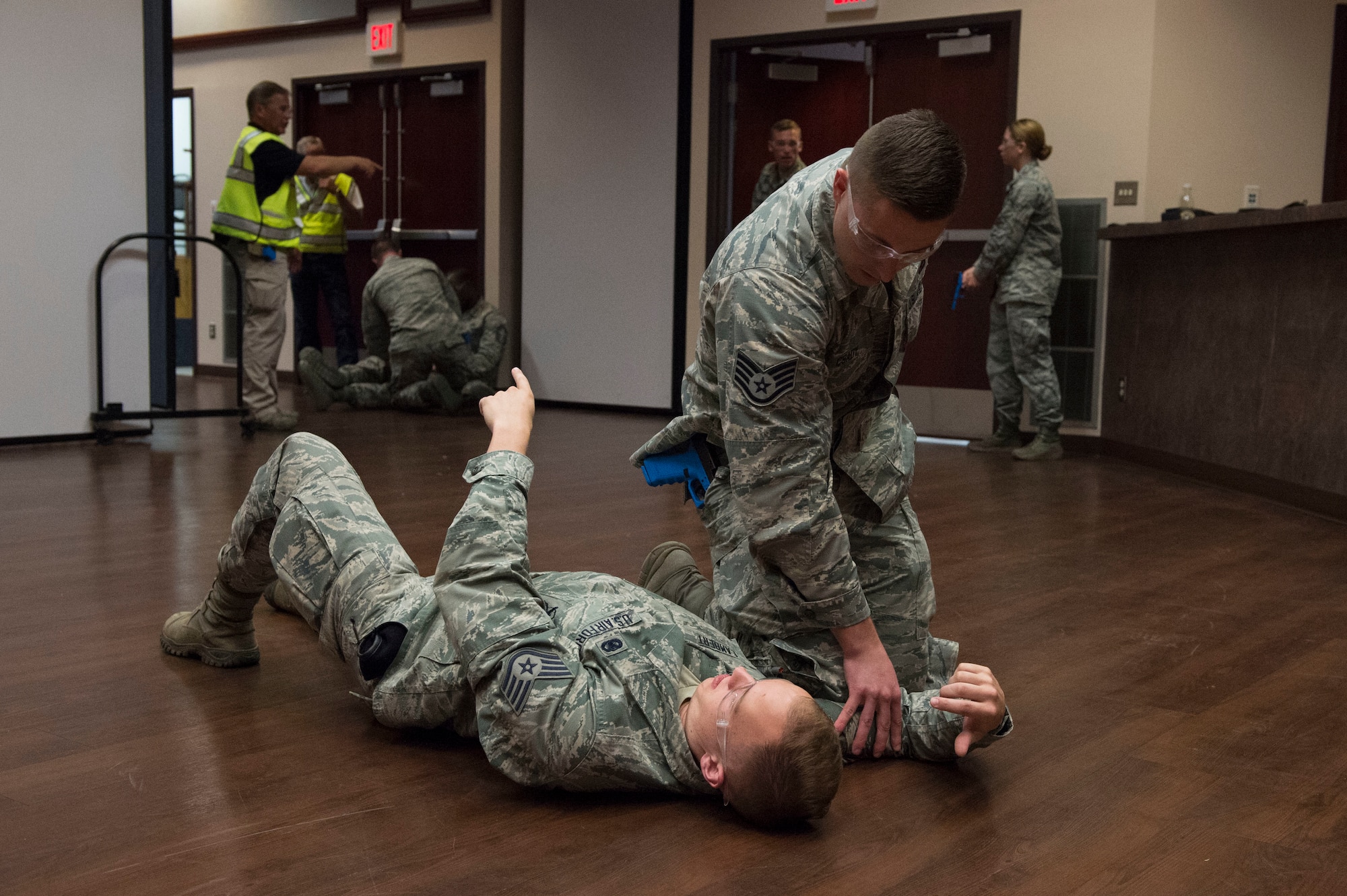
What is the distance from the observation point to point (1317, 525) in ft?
14.1

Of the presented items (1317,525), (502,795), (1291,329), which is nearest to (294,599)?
(502,795)

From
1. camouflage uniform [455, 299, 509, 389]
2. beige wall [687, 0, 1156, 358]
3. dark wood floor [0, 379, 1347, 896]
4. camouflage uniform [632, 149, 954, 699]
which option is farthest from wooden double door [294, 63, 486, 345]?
camouflage uniform [632, 149, 954, 699]

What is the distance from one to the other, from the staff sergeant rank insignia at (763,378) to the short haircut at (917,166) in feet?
0.89

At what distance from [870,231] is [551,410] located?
638 cm

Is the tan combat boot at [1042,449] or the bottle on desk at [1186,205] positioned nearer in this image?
the bottle on desk at [1186,205]

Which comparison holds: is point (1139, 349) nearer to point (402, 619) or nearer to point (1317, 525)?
point (1317, 525)

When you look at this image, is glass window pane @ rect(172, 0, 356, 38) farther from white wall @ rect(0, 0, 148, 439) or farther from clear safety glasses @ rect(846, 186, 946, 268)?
clear safety glasses @ rect(846, 186, 946, 268)

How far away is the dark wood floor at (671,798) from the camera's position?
1.57 metres

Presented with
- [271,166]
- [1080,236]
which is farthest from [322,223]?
[1080,236]

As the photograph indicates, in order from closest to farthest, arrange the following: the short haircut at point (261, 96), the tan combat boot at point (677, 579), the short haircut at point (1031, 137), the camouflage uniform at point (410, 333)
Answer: the tan combat boot at point (677, 579), the short haircut at point (1031, 137), the short haircut at point (261, 96), the camouflage uniform at point (410, 333)

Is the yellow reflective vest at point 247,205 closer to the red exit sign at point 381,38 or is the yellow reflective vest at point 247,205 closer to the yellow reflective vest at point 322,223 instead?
the yellow reflective vest at point 322,223

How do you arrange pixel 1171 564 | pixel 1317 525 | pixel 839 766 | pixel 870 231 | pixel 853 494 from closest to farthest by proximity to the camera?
pixel 839 766, pixel 870 231, pixel 853 494, pixel 1171 564, pixel 1317 525

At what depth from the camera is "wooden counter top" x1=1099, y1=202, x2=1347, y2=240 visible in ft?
14.1

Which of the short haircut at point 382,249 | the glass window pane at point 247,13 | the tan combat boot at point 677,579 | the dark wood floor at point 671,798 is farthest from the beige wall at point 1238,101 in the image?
the glass window pane at point 247,13
